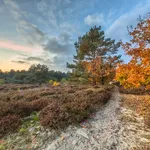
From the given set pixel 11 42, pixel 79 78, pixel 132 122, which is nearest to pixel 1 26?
pixel 11 42

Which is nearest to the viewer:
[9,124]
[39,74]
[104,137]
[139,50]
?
[104,137]

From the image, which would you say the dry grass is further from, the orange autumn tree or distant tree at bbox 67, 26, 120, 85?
distant tree at bbox 67, 26, 120, 85

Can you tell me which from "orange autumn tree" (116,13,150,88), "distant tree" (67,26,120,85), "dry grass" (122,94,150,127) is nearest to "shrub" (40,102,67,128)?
"dry grass" (122,94,150,127)

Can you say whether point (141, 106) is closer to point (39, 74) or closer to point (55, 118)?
point (55, 118)

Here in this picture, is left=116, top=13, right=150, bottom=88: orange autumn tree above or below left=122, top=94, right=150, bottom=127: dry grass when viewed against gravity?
above

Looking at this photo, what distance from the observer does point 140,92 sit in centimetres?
1176

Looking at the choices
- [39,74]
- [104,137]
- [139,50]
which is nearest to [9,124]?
[104,137]

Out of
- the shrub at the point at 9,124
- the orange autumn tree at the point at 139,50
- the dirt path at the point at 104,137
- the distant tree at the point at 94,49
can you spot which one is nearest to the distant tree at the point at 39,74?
the distant tree at the point at 94,49

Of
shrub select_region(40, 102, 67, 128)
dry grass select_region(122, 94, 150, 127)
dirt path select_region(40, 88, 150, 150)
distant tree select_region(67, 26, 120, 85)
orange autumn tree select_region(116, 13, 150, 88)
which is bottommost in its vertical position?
dirt path select_region(40, 88, 150, 150)

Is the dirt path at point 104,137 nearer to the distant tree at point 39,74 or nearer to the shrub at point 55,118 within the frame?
the shrub at point 55,118

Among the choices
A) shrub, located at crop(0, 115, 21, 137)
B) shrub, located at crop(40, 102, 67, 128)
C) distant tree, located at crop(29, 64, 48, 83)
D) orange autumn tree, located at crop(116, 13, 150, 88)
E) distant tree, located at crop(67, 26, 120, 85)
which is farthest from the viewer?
distant tree, located at crop(29, 64, 48, 83)

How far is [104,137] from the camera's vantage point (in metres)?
3.38

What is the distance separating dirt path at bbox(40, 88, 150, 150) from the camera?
294 cm

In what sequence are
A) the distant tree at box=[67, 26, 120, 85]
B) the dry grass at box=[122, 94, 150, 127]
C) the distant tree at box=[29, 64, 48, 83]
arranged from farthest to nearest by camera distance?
the distant tree at box=[29, 64, 48, 83] < the distant tree at box=[67, 26, 120, 85] < the dry grass at box=[122, 94, 150, 127]
